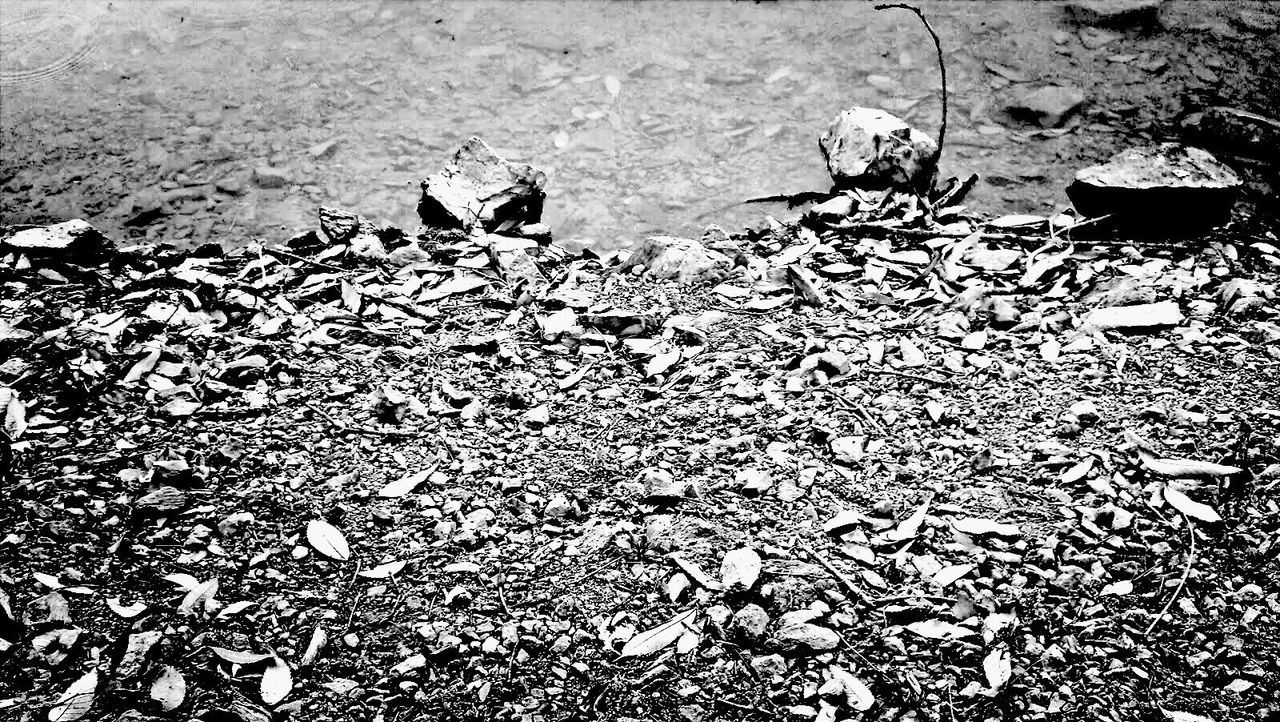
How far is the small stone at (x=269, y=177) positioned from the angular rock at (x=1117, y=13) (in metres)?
3.04

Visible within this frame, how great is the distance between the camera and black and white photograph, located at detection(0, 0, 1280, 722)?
1.24 meters

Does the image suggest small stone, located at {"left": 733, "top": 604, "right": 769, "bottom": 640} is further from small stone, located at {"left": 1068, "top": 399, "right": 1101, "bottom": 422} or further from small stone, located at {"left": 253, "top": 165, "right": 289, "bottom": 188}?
small stone, located at {"left": 253, "top": 165, "right": 289, "bottom": 188}

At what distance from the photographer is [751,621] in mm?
1291

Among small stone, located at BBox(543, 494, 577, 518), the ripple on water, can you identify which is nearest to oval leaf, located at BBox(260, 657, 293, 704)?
small stone, located at BBox(543, 494, 577, 518)

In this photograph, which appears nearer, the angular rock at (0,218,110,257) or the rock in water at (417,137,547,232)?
the angular rock at (0,218,110,257)

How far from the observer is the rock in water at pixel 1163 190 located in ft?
7.16

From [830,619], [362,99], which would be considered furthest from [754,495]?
[362,99]

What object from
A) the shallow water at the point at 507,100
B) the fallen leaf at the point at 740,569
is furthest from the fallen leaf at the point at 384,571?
the shallow water at the point at 507,100

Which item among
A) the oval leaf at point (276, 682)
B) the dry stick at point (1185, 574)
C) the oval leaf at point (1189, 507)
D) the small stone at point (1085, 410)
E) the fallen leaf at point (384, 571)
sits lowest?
the oval leaf at point (276, 682)

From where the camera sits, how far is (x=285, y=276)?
7.03ft

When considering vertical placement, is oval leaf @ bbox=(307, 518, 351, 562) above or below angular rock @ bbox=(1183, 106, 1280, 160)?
below

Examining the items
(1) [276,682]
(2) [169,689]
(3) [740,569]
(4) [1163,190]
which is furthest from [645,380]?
(4) [1163,190]

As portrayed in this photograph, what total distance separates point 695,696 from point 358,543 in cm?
64

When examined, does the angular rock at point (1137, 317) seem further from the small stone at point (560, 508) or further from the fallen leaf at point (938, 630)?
the small stone at point (560, 508)
